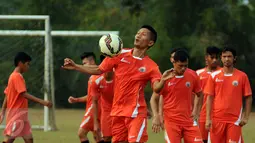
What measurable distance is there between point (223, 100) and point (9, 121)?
3.45m

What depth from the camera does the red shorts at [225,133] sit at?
10.6m

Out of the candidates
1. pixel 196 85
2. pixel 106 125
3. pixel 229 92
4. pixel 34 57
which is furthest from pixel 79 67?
pixel 34 57

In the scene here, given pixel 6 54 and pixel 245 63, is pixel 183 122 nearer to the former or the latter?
pixel 6 54

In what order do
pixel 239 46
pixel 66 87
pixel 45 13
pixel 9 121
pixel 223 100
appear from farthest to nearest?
pixel 45 13 < pixel 239 46 < pixel 66 87 < pixel 9 121 < pixel 223 100

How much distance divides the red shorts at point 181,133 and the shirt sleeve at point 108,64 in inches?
48.6

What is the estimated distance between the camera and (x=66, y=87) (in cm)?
2570

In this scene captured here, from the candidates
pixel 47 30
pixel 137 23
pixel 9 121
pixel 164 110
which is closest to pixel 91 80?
pixel 9 121

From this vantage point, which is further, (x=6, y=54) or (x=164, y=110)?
(x=6, y=54)

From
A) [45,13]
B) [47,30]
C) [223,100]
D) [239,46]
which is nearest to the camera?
[223,100]

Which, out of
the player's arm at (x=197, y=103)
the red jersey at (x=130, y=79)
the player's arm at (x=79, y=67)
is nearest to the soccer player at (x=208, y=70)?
the player's arm at (x=197, y=103)

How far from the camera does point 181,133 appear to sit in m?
10.2

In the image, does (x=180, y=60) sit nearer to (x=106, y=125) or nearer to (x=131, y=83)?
(x=131, y=83)

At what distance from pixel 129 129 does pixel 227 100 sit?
77.8 inches

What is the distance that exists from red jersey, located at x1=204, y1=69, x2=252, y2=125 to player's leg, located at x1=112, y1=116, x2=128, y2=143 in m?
1.81
